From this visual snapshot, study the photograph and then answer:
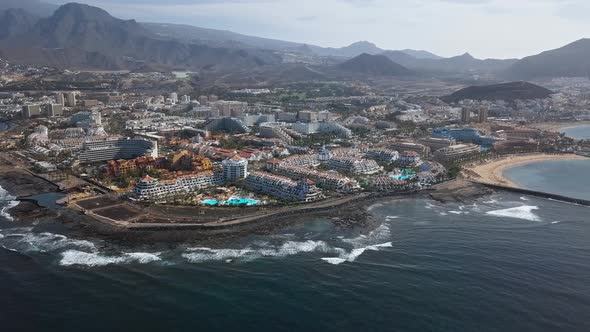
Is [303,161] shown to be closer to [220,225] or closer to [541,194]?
[220,225]

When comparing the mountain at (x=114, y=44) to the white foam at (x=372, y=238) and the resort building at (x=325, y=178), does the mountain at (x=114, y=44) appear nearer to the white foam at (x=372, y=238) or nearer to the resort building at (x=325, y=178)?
the resort building at (x=325, y=178)

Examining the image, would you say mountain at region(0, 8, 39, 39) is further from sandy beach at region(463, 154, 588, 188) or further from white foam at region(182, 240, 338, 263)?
white foam at region(182, 240, 338, 263)

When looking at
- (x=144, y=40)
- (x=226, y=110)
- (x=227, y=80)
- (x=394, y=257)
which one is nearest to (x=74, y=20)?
(x=144, y=40)

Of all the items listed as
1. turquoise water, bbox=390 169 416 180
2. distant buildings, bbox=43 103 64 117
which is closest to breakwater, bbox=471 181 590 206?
turquoise water, bbox=390 169 416 180

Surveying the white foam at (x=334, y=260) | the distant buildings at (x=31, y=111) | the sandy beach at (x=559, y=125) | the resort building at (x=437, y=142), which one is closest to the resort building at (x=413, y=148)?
the resort building at (x=437, y=142)

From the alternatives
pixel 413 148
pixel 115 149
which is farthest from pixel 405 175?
pixel 115 149

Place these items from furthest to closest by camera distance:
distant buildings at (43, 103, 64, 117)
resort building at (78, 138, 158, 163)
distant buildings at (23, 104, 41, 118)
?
distant buildings at (43, 103, 64, 117) < distant buildings at (23, 104, 41, 118) < resort building at (78, 138, 158, 163)
